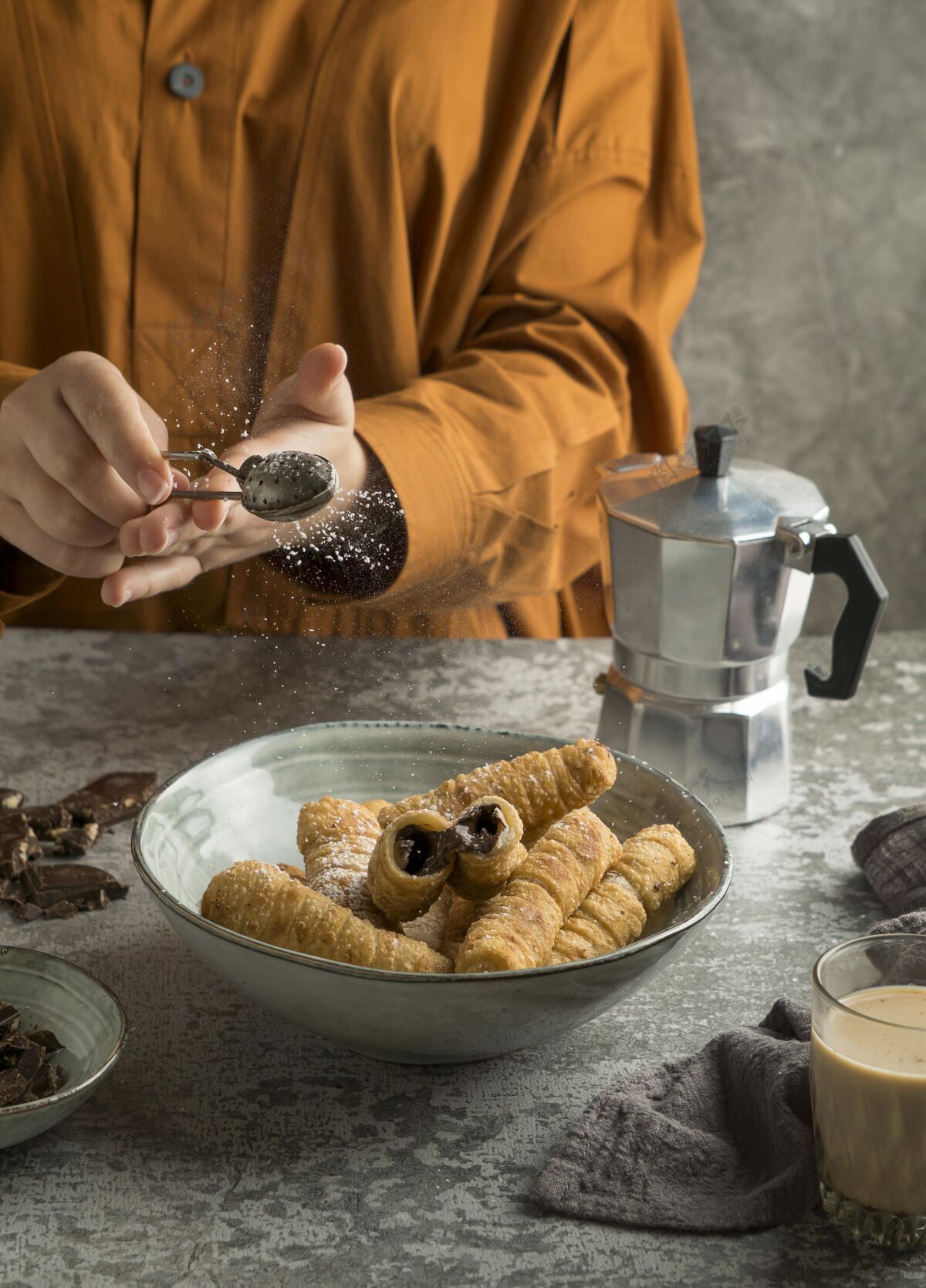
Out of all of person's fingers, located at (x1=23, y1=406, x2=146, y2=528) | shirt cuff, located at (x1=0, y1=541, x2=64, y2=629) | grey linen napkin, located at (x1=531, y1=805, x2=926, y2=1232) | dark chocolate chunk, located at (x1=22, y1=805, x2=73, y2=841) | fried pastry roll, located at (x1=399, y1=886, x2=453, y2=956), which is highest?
person's fingers, located at (x1=23, y1=406, x2=146, y2=528)

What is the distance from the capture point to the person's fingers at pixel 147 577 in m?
1.00

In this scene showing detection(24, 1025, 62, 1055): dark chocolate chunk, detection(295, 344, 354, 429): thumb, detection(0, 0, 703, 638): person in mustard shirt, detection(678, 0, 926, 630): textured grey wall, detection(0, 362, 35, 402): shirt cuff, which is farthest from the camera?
detection(678, 0, 926, 630): textured grey wall

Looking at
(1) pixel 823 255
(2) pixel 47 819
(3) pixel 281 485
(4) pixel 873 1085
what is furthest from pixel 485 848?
(1) pixel 823 255

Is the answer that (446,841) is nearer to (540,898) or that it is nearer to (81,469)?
(540,898)

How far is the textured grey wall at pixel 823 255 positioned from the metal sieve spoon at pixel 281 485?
65.7 inches

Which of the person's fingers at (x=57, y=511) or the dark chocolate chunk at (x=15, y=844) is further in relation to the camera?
the person's fingers at (x=57, y=511)

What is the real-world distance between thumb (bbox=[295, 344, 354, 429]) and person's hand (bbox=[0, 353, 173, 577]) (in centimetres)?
13

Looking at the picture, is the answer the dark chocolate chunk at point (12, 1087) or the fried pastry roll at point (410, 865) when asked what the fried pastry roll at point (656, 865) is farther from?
the dark chocolate chunk at point (12, 1087)

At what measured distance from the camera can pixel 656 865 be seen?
2.52ft

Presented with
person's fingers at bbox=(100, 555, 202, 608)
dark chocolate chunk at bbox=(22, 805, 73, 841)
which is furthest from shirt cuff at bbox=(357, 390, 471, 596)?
dark chocolate chunk at bbox=(22, 805, 73, 841)

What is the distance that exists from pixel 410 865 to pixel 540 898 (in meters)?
0.08

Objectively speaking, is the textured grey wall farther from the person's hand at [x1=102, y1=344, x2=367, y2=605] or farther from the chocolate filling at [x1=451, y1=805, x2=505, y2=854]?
the chocolate filling at [x1=451, y1=805, x2=505, y2=854]

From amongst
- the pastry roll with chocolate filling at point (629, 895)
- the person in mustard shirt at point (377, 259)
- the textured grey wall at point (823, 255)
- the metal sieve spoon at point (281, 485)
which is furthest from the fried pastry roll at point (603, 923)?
the textured grey wall at point (823, 255)

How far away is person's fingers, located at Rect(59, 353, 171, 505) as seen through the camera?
3.00ft
